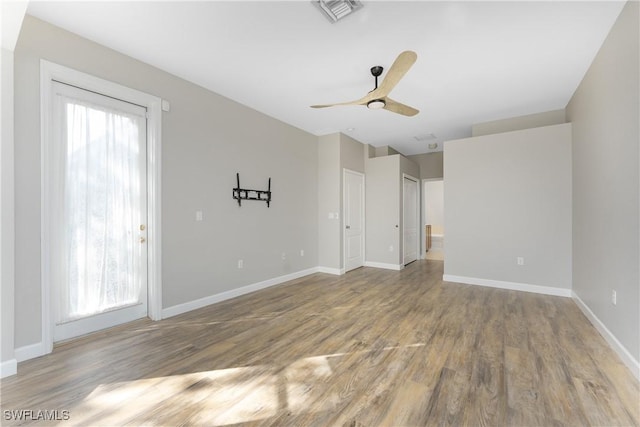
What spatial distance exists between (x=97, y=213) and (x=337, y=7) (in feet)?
9.61

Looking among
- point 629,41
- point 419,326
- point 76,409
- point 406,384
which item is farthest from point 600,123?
point 76,409

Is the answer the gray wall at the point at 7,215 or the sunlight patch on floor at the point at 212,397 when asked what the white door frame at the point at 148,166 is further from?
the sunlight patch on floor at the point at 212,397

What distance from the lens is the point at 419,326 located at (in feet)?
9.47

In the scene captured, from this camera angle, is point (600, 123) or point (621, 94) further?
point (600, 123)

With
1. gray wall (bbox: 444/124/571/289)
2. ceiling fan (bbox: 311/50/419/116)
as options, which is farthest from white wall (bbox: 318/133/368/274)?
ceiling fan (bbox: 311/50/419/116)

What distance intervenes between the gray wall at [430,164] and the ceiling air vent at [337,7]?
562 cm

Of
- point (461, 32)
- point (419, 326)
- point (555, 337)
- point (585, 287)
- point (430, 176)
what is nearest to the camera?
point (461, 32)

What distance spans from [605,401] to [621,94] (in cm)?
240

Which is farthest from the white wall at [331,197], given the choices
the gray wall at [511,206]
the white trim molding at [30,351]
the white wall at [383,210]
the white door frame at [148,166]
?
the white trim molding at [30,351]

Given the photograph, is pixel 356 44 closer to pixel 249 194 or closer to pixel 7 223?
pixel 249 194

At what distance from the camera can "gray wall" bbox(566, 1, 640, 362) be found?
205 centimetres

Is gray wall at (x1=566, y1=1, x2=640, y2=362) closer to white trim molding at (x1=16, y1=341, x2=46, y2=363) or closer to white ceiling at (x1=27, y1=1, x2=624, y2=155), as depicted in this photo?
white ceiling at (x1=27, y1=1, x2=624, y2=155)

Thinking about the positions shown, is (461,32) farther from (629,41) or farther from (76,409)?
(76,409)

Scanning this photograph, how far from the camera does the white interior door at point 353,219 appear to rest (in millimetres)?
5691
